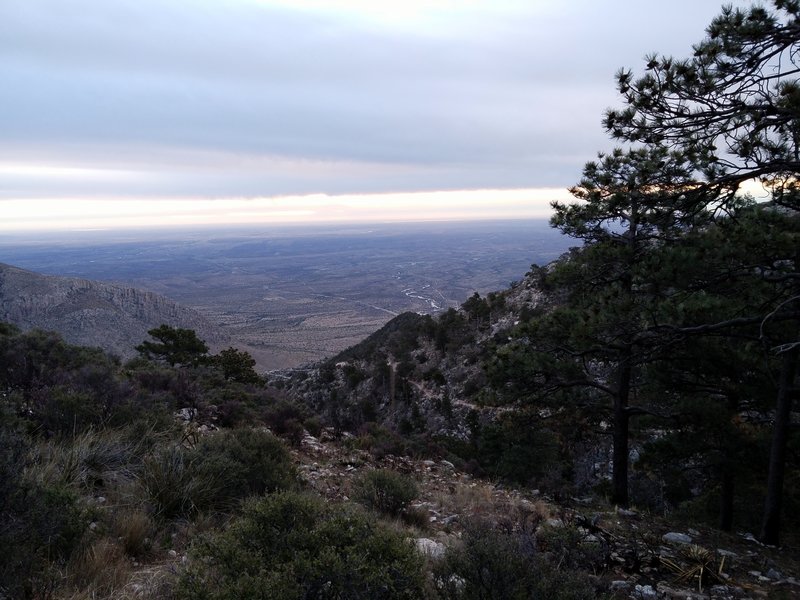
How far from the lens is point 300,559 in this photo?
254 centimetres

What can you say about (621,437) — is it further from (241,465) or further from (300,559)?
(300,559)

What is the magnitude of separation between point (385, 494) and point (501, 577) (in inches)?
124

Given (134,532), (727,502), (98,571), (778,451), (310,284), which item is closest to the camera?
(98,571)

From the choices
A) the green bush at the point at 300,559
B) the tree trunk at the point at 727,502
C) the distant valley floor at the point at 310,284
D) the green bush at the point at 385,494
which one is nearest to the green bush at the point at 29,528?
the green bush at the point at 300,559

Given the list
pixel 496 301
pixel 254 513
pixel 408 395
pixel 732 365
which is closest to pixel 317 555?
pixel 254 513

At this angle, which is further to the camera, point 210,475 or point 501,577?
point 210,475

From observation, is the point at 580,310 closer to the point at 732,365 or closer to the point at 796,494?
the point at 732,365

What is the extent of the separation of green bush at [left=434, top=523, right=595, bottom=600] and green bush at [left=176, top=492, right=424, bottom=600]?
24 centimetres

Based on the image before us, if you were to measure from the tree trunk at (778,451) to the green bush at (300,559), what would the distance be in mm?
6950

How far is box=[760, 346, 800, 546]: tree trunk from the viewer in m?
7.07

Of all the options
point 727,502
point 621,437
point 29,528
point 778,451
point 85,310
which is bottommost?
point 85,310

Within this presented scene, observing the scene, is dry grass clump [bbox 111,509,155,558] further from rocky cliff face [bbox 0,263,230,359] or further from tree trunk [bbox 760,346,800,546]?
rocky cliff face [bbox 0,263,230,359]

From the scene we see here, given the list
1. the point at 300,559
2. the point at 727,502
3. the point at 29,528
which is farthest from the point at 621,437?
the point at 29,528

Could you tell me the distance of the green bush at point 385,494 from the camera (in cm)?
564
